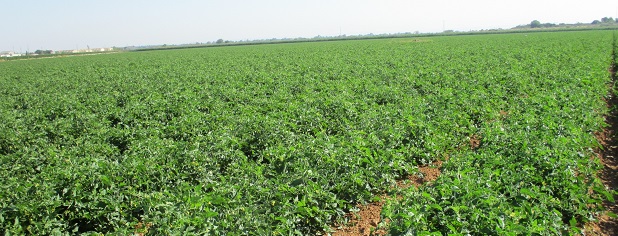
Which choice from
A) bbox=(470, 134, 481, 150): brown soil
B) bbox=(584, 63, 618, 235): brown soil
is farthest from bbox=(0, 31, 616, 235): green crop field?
bbox=(584, 63, 618, 235): brown soil

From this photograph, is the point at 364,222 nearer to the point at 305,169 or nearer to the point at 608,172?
the point at 305,169

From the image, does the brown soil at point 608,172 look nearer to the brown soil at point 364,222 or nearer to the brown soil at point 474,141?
the brown soil at point 474,141

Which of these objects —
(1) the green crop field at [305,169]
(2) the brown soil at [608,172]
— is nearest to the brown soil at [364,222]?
(1) the green crop field at [305,169]

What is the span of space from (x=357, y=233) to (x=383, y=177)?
3.37ft

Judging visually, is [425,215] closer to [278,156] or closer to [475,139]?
[278,156]

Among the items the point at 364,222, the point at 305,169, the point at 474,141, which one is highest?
the point at 305,169

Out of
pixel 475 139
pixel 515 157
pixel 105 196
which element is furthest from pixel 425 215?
pixel 475 139

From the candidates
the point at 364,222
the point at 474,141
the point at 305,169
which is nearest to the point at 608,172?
the point at 474,141

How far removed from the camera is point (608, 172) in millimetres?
7457

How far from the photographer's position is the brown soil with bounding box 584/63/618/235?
5.57 meters

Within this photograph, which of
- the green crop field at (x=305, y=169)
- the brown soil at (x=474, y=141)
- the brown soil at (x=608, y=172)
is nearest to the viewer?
the green crop field at (x=305, y=169)

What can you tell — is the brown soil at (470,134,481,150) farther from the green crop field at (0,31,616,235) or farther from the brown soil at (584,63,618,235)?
the brown soil at (584,63,618,235)

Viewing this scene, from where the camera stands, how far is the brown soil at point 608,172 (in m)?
5.57

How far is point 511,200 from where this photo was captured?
4.91 m
